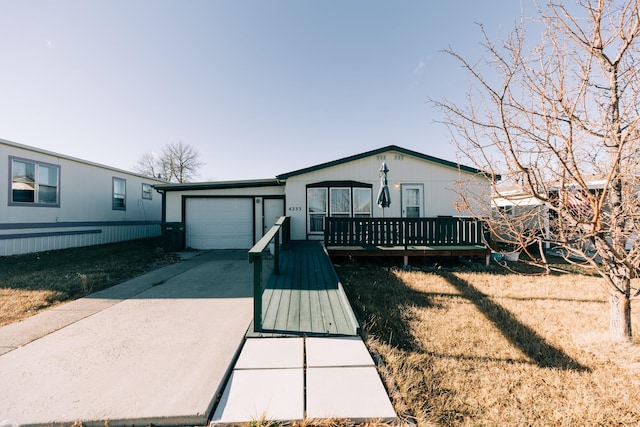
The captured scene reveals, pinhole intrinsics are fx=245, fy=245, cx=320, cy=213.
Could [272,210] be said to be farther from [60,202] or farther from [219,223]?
[60,202]

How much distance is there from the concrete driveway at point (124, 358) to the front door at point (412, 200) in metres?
7.49

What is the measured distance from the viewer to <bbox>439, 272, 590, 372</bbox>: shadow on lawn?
117 inches

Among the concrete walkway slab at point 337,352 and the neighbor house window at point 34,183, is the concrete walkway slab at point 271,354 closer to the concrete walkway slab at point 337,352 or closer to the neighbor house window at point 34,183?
the concrete walkway slab at point 337,352

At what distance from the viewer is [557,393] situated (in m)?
2.46

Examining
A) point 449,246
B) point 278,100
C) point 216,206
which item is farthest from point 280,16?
point 449,246

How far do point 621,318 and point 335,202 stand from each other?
771 centimetres

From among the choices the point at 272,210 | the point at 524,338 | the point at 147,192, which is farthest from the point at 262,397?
the point at 147,192

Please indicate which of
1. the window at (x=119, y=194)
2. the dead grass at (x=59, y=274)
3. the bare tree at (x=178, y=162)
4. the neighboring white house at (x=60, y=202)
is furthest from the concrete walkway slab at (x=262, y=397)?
the bare tree at (x=178, y=162)

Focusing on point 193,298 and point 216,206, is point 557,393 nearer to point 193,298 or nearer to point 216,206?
point 193,298

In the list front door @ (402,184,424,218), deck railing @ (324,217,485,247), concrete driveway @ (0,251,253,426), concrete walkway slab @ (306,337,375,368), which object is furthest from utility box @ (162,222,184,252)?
front door @ (402,184,424,218)

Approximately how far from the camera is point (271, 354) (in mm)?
2602

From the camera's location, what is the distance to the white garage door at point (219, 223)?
10523 mm

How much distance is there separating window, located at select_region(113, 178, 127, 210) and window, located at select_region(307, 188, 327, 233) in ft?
33.5

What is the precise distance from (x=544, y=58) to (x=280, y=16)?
9991 millimetres
